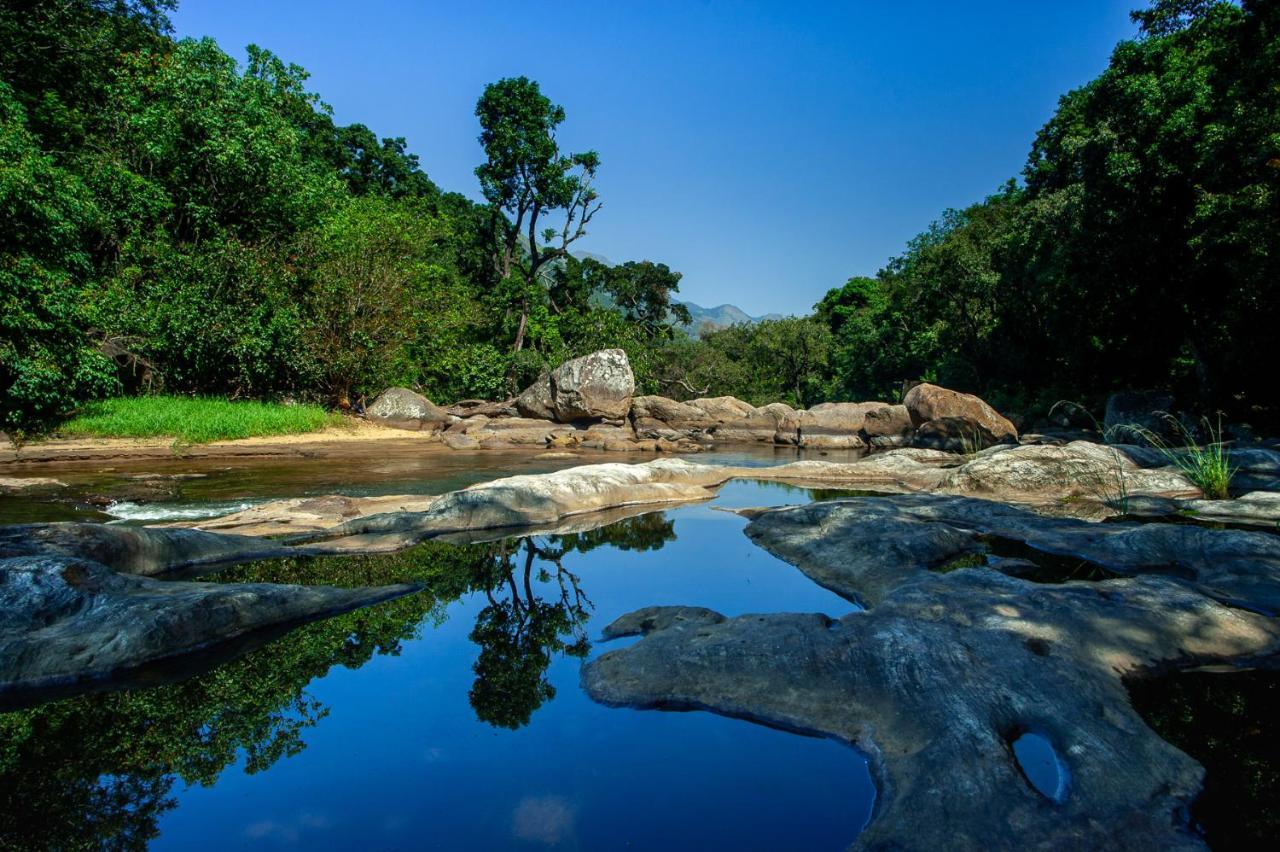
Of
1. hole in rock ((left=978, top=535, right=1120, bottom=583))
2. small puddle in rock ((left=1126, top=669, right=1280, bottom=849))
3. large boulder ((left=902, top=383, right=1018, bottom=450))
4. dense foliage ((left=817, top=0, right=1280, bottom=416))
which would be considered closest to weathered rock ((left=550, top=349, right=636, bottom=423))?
large boulder ((left=902, top=383, right=1018, bottom=450))

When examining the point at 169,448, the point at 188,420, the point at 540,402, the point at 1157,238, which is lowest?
the point at 169,448

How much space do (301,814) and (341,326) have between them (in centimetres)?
2290

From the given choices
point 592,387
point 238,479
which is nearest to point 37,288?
point 238,479

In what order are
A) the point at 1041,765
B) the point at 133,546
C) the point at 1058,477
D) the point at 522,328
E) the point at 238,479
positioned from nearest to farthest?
1. the point at 1041,765
2. the point at 133,546
3. the point at 1058,477
4. the point at 238,479
5. the point at 522,328

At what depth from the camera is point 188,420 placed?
17250 millimetres

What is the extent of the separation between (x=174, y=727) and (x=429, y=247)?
30.3 meters

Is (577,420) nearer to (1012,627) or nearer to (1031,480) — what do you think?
(1031,480)

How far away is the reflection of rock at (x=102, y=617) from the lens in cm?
392

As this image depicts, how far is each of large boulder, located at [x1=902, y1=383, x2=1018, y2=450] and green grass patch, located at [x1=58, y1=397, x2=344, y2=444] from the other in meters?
19.3

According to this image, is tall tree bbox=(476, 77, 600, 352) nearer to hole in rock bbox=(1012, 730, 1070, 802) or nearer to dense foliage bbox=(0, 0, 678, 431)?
dense foliage bbox=(0, 0, 678, 431)

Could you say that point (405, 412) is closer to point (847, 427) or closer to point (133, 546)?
point (847, 427)

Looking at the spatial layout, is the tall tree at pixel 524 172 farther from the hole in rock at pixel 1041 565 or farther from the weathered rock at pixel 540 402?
the hole in rock at pixel 1041 565

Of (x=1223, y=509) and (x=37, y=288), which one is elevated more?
(x=37, y=288)

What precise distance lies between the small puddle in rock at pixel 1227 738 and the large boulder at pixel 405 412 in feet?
76.4
